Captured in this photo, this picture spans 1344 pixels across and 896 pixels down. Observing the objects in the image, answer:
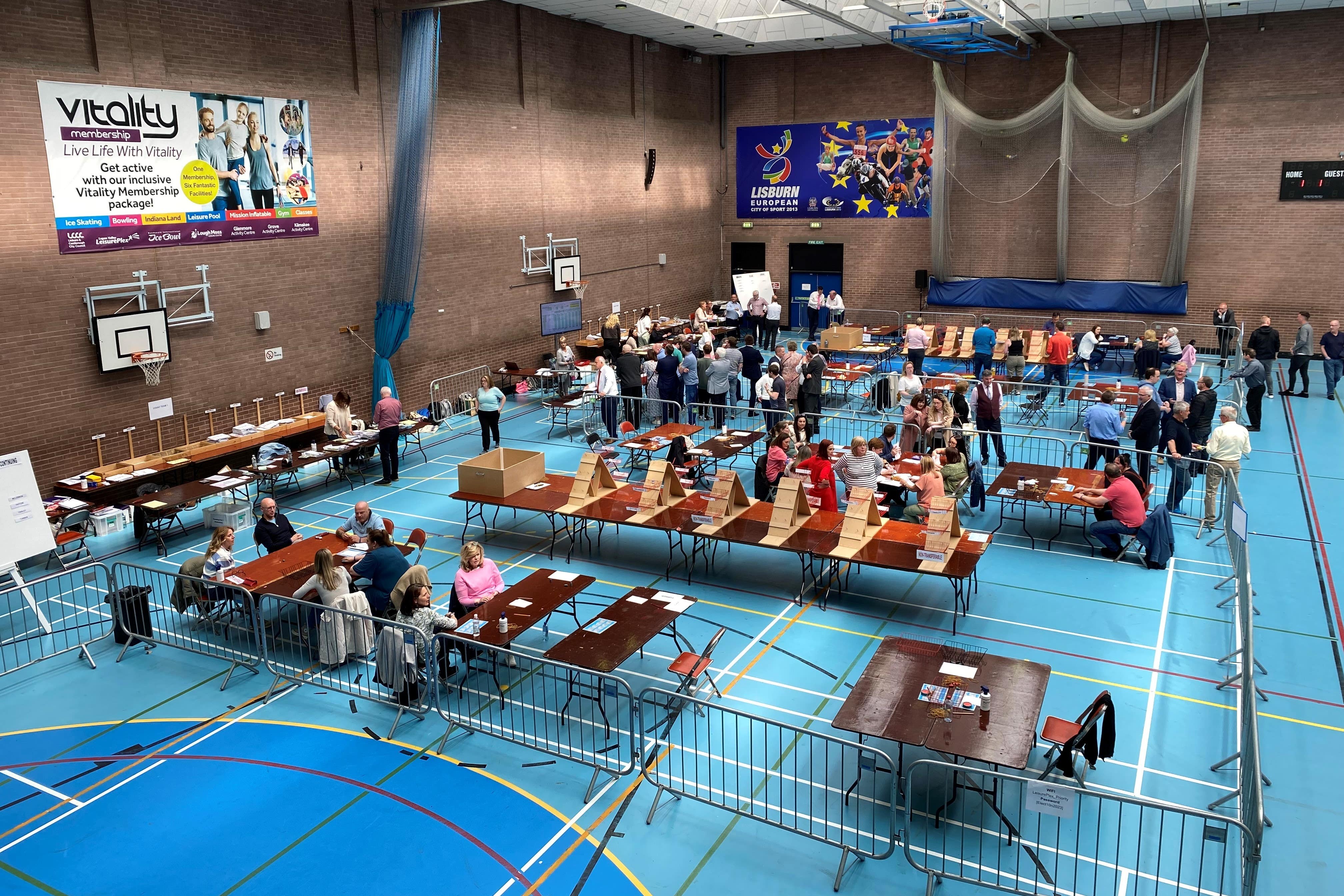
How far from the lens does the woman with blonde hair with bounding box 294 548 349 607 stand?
981 centimetres

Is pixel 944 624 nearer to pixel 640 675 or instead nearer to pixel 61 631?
pixel 640 675

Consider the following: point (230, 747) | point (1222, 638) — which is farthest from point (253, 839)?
point (1222, 638)

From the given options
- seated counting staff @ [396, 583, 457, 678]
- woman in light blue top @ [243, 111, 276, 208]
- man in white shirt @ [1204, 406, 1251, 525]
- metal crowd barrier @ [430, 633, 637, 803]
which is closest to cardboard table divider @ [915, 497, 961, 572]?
metal crowd barrier @ [430, 633, 637, 803]

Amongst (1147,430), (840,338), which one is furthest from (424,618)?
(840,338)

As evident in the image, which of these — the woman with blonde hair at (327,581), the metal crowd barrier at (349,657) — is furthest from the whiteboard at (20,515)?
the woman with blonde hair at (327,581)

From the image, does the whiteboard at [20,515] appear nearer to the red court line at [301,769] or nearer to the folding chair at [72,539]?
the folding chair at [72,539]

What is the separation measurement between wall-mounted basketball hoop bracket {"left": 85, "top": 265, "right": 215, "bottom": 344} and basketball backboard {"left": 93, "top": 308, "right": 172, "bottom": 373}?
0.09 m

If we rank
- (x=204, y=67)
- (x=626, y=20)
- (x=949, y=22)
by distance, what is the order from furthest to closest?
(x=626, y=20) < (x=949, y=22) < (x=204, y=67)

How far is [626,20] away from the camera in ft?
80.9

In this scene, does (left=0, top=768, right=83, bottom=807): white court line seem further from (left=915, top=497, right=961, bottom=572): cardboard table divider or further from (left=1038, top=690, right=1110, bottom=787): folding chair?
(left=915, top=497, right=961, bottom=572): cardboard table divider

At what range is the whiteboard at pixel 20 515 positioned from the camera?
38.9ft

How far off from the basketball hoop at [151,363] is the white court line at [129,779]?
302 inches

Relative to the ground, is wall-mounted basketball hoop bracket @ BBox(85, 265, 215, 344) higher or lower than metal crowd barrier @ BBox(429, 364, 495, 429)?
higher

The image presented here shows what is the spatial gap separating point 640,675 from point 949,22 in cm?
1545
